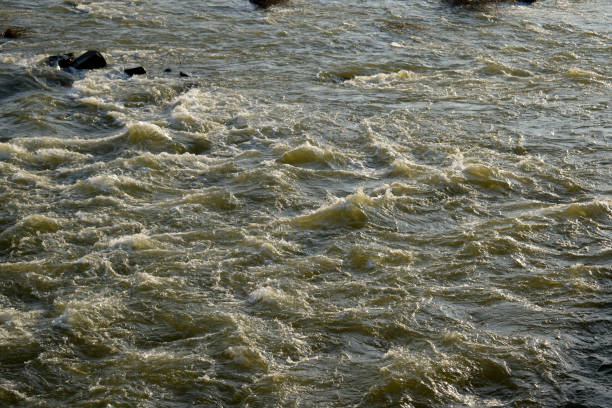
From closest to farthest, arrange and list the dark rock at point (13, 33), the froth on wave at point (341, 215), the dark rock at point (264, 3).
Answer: the froth on wave at point (341, 215), the dark rock at point (13, 33), the dark rock at point (264, 3)

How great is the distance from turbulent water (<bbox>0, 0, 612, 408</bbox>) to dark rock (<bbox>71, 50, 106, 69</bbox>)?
49 centimetres

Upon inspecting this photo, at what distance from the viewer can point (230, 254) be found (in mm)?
11219

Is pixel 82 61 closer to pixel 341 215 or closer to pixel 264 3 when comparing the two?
pixel 264 3

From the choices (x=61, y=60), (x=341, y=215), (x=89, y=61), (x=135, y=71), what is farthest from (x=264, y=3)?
(x=341, y=215)

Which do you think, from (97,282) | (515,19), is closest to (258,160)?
(97,282)

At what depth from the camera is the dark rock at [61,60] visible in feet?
60.5

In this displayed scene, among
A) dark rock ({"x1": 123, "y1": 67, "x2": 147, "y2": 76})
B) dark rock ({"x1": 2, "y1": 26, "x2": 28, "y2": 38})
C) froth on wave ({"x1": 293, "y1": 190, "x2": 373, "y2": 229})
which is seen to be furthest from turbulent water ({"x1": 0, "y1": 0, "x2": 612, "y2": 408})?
dark rock ({"x1": 2, "y1": 26, "x2": 28, "y2": 38})

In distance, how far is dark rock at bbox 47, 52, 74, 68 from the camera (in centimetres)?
1845

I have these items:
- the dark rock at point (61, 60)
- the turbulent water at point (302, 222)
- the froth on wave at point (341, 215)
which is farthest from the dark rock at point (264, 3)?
the froth on wave at point (341, 215)

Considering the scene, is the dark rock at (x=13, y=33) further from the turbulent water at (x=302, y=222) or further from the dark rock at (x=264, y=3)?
the dark rock at (x=264, y=3)

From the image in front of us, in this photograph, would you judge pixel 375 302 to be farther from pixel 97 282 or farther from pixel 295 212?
pixel 97 282

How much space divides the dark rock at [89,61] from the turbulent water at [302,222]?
485 mm

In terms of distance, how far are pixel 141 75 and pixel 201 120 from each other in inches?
135

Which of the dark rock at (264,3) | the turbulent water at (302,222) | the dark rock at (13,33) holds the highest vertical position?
the dark rock at (264,3)
